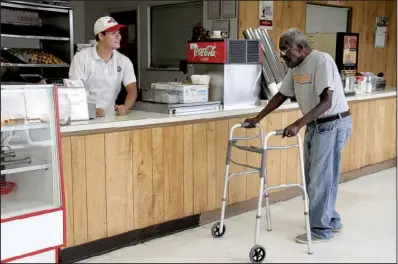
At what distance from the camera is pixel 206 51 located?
14.1 ft

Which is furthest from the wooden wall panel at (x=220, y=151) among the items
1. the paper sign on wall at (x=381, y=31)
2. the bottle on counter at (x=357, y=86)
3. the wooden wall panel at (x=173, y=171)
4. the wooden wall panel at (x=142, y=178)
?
the paper sign on wall at (x=381, y=31)

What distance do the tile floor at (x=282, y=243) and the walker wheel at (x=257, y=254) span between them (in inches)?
3.9

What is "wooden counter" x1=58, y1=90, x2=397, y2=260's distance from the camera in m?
3.36

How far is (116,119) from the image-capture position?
143 inches

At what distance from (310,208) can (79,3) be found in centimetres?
639

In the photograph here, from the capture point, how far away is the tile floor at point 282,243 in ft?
11.4

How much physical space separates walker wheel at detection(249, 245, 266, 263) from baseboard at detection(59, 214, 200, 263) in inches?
32.3

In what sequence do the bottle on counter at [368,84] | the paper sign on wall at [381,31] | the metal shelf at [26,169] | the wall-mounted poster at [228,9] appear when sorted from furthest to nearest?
1. the paper sign on wall at [381,31]
2. the wall-mounted poster at [228,9]
3. the bottle on counter at [368,84]
4. the metal shelf at [26,169]

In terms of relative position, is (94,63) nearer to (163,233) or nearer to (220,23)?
(163,233)

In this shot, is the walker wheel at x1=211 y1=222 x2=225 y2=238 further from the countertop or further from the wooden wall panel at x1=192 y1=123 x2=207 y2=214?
the countertop

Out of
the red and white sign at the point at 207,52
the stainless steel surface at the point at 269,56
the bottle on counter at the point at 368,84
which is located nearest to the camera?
the red and white sign at the point at 207,52

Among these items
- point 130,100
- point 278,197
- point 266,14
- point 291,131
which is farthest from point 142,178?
point 266,14

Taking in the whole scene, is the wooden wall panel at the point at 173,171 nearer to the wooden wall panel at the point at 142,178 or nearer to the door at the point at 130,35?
the wooden wall panel at the point at 142,178

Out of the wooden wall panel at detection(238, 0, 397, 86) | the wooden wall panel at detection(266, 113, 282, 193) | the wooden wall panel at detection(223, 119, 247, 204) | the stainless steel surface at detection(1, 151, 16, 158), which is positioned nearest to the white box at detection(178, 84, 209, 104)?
the wooden wall panel at detection(223, 119, 247, 204)
